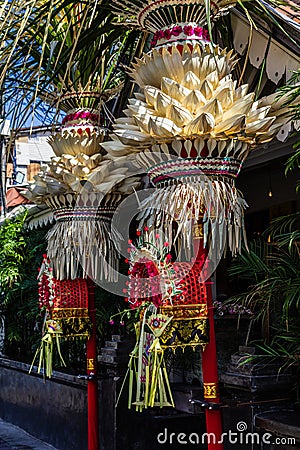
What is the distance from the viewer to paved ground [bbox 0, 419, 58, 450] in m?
6.56

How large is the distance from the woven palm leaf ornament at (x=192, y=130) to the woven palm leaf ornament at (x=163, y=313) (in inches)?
5.2

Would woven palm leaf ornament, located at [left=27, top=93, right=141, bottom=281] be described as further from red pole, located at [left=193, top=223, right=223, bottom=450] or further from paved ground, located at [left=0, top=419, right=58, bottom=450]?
paved ground, located at [left=0, top=419, right=58, bottom=450]

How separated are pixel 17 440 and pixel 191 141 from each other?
5214 mm

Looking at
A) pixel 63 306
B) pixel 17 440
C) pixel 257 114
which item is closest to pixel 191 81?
pixel 257 114

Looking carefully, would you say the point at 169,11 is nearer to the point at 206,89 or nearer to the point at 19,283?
the point at 206,89

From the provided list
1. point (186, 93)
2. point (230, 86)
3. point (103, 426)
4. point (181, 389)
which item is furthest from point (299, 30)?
point (103, 426)

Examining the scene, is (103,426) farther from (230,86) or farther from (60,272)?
(230,86)

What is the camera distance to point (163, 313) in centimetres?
289

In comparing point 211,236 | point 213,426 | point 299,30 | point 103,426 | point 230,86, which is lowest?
point 103,426

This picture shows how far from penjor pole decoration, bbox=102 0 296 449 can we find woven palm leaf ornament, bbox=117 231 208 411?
1 centimetres

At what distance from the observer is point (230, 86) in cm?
289

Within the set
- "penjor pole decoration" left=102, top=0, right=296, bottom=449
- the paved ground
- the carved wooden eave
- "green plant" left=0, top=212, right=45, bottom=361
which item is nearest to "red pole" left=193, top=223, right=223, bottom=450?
"penjor pole decoration" left=102, top=0, right=296, bottom=449

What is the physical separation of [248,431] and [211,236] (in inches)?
44.4

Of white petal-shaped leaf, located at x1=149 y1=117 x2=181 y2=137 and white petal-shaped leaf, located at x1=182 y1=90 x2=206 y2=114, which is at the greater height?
white petal-shaped leaf, located at x1=182 y1=90 x2=206 y2=114
